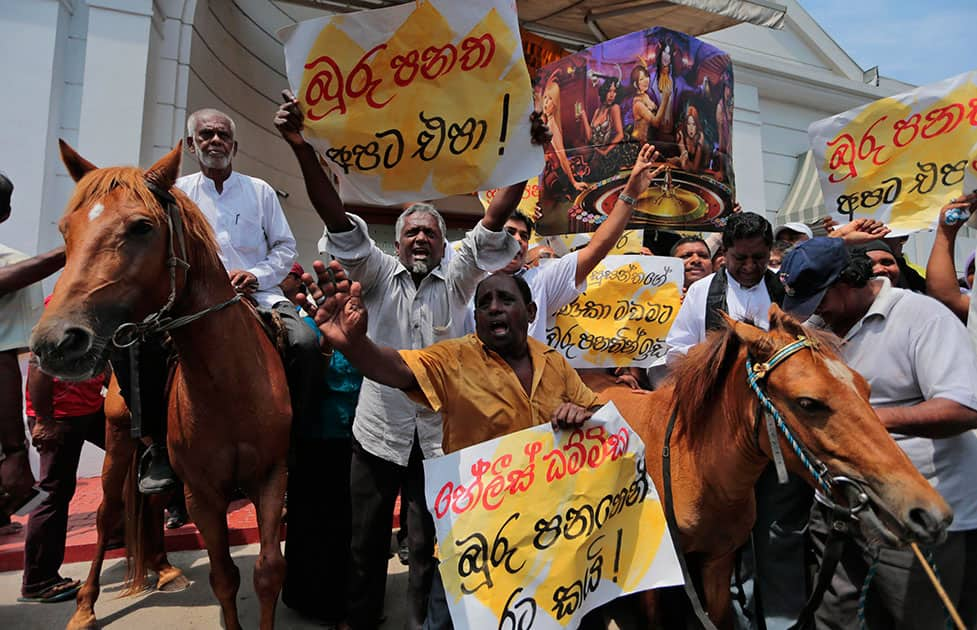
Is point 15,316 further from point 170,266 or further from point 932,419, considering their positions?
point 932,419

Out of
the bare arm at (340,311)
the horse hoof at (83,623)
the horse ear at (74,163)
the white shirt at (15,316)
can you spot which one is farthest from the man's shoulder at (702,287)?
the horse hoof at (83,623)

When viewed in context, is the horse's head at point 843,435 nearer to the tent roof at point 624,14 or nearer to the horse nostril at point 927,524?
the horse nostril at point 927,524

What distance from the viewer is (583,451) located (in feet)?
8.14

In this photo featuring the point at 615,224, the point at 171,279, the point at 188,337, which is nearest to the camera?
the point at 171,279

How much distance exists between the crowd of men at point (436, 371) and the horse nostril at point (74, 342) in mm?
751

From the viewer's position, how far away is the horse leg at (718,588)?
2.87 m

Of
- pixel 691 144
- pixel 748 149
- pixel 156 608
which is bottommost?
pixel 156 608

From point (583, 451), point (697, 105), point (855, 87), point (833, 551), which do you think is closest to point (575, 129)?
point (697, 105)

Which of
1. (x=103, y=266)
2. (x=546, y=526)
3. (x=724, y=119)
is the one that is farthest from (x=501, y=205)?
(x=724, y=119)

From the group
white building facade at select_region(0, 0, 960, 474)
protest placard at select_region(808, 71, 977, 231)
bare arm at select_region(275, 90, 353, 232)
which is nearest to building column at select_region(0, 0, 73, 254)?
white building facade at select_region(0, 0, 960, 474)

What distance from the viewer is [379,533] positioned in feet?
11.0

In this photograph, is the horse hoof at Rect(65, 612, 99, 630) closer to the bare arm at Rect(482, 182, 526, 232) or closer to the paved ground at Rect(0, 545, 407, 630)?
the paved ground at Rect(0, 545, 407, 630)

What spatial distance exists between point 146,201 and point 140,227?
0.15 metres

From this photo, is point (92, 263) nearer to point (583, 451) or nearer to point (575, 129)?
point (583, 451)
